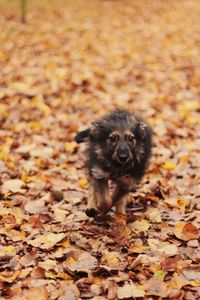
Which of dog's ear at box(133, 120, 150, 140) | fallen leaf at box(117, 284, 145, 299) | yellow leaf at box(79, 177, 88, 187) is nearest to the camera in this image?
fallen leaf at box(117, 284, 145, 299)

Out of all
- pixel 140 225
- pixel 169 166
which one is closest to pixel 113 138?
pixel 140 225

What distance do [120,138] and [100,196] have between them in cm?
70

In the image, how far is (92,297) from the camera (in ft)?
14.3

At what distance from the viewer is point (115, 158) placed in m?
5.62

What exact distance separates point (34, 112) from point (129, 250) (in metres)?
5.55

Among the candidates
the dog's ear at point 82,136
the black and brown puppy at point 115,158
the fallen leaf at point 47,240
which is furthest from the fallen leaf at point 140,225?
the dog's ear at point 82,136

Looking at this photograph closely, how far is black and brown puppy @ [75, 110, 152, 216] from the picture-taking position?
576 centimetres

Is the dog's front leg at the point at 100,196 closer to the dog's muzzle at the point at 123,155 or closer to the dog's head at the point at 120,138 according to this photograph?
the dog's head at the point at 120,138

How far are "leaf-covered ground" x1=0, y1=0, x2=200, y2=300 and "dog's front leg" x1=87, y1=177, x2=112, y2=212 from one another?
174mm

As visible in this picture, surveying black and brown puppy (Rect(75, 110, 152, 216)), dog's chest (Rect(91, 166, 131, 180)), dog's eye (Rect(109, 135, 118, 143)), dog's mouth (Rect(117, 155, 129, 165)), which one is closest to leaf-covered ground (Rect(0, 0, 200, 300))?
black and brown puppy (Rect(75, 110, 152, 216))

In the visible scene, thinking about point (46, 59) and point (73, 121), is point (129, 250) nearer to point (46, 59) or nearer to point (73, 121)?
point (73, 121)

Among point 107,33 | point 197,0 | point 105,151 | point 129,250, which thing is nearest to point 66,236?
point 129,250

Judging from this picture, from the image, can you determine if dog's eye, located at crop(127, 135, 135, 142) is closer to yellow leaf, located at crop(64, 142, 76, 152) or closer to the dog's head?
the dog's head

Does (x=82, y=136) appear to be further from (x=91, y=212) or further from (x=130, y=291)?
(x=130, y=291)
